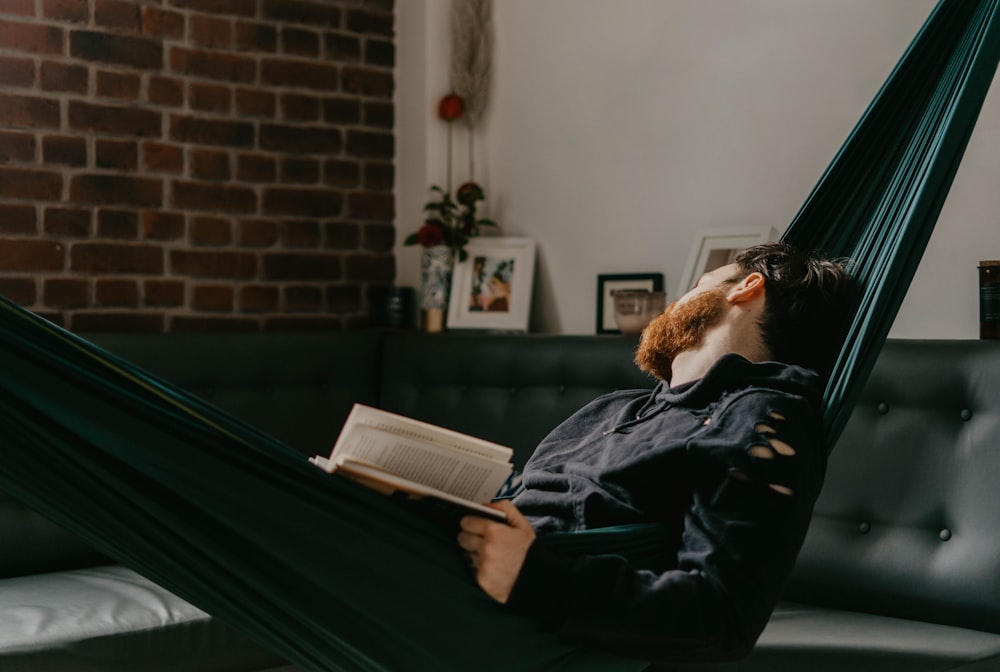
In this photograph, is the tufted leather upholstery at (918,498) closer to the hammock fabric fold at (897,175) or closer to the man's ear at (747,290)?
the hammock fabric fold at (897,175)

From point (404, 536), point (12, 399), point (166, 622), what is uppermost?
point (12, 399)

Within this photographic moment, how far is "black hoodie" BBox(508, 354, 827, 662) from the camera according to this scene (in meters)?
1.30

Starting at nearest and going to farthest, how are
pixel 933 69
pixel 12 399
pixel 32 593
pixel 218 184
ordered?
pixel 12 399
pixel 933 69
pixel 32 593
pixel 218 184

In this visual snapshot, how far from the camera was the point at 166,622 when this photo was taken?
77.9 inches

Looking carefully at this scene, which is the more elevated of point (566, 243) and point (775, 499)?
point (566, 243)

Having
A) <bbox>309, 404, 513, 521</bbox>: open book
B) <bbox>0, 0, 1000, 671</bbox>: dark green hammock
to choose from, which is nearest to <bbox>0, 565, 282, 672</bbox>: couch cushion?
<bbox>0, 0, 1000, 671</bbox>: dark green hammock

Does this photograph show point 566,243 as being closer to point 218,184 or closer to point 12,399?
point 218,184

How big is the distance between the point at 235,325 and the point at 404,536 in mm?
2042

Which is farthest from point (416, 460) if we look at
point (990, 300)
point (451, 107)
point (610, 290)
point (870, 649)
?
point (451, 107)

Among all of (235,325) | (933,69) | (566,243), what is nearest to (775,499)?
(933,69)

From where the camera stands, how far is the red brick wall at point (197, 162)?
2807 mm

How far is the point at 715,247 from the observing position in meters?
2.66

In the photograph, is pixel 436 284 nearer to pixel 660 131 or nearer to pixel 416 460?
pixel 660 131

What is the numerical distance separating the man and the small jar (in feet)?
1.42
